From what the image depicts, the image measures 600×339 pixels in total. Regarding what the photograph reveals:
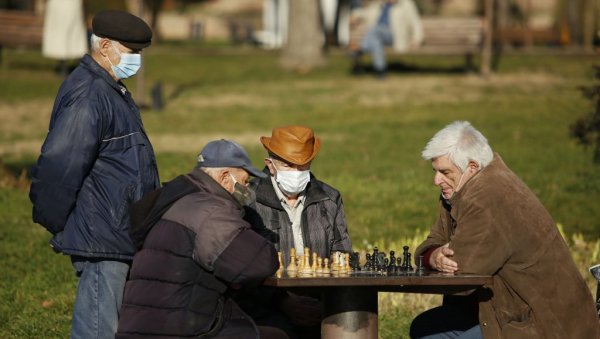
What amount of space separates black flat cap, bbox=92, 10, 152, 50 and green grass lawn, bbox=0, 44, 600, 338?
285cm

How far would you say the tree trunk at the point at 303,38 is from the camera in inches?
1110

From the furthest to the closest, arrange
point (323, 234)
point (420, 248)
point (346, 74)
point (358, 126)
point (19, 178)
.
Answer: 1. point (346, 74)
2. point (358, 126)
3. point (19, 178)
4. point (323, 234)
5. point (420, 248)

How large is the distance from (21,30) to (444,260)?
2300 cm

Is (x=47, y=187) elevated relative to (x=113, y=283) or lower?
elevated

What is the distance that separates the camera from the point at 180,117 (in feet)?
72.1

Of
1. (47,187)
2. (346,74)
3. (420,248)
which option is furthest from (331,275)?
(346,74)

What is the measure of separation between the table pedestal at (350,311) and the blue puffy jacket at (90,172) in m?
1.10

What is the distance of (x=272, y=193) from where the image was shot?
7.85 m

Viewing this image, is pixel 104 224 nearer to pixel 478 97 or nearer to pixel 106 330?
pixel 106 330

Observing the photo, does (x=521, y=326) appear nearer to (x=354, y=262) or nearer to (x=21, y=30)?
(x=354, y=262)

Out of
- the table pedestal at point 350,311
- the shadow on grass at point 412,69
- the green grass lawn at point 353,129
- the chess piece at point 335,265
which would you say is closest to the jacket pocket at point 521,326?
the table pedestal at point 350,311

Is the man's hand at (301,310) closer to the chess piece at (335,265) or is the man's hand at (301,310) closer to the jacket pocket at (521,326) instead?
the chess piece at (335,265)

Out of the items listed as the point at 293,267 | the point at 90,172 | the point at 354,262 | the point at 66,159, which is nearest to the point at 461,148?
the point at 354,262

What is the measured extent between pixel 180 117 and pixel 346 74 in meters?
6.47
